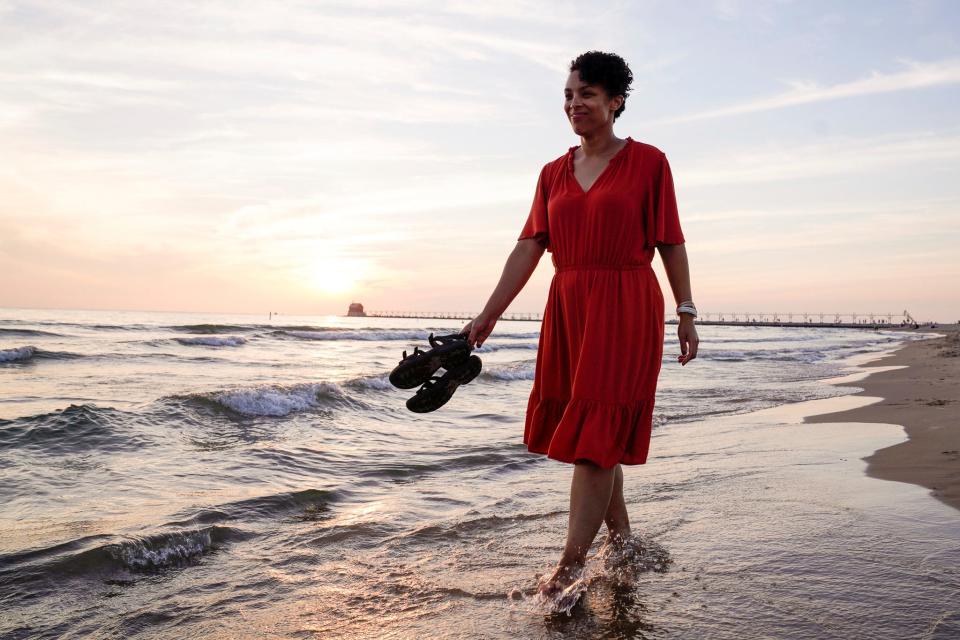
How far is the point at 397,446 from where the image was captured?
6.60 meters

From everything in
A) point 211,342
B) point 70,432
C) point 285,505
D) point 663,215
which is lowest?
point 285,505

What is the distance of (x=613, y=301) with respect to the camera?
2.48 metres

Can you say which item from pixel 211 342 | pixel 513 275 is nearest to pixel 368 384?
pixel 513 275

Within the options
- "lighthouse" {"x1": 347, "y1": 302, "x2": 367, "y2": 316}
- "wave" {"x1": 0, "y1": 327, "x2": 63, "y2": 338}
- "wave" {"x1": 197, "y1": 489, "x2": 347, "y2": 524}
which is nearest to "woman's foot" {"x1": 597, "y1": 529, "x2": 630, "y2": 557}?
"wave" {"x1": 197, "y1": 489, "x2": 347, "y2": 524}

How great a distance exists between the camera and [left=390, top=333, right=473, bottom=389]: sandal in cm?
253

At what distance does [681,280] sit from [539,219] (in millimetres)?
603

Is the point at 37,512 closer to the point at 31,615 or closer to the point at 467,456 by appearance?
the point at 31,615

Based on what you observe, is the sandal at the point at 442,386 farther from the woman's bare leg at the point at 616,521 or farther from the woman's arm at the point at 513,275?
the woman's bare leg at the point at 616,521

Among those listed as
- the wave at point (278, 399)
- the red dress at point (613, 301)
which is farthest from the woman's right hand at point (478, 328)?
the wave at point (278, 399)

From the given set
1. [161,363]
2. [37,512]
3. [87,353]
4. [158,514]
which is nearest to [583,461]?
[158,514]

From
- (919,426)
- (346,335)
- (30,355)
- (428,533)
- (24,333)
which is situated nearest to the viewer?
(428,533)

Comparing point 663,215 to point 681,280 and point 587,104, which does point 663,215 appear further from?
point 587,104

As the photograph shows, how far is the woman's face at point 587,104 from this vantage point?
2.57m

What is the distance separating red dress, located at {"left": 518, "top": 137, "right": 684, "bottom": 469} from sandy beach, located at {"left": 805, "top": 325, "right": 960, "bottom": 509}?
2.00 m
